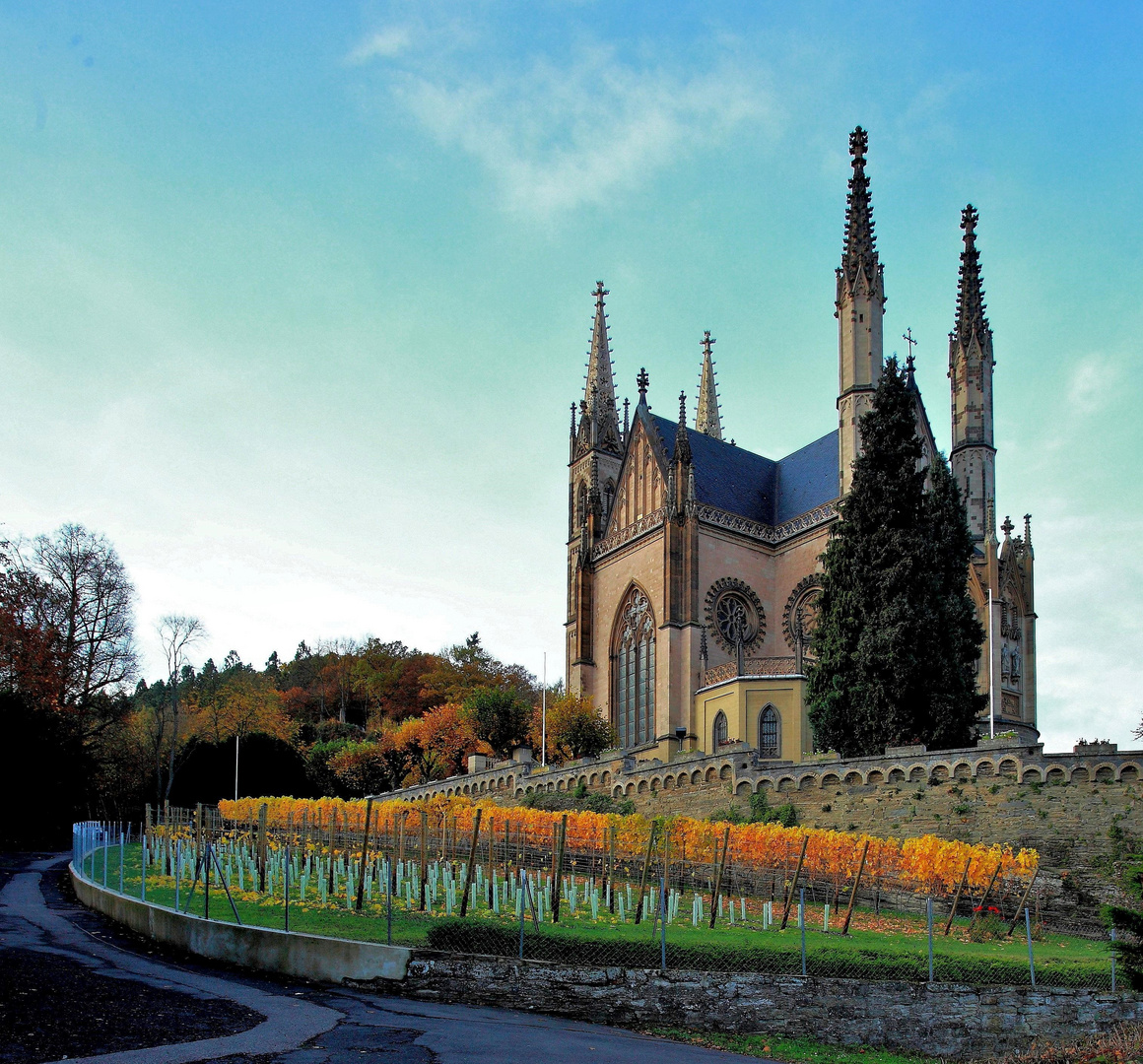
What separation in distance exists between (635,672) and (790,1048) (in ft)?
133

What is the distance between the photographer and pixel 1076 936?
2634 cm

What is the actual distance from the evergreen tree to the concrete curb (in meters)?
21.1

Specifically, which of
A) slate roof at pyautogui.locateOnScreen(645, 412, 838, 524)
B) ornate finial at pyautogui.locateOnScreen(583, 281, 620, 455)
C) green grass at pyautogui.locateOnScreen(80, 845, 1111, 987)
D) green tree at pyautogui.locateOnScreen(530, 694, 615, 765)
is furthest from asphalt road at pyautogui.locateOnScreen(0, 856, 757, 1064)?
ornate finial at pyautogui.locateOnScreen(583, 281, 620, 455)

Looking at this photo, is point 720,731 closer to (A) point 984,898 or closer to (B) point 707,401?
(A) point 984,898

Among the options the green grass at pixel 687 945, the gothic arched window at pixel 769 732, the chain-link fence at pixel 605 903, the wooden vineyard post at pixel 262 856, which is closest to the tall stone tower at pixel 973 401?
the gothic arched window at pixel 769 732

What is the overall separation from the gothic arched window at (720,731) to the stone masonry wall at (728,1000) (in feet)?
99.8

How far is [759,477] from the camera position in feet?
203

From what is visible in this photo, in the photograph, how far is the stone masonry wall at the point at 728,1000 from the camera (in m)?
17.1

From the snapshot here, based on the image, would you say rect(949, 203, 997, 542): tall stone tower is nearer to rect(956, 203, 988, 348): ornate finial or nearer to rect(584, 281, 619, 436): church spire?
rect(956, 203, 988, 348): ornate finial

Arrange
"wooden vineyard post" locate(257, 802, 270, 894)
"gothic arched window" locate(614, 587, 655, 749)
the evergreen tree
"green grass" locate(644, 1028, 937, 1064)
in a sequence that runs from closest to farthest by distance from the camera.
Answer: "green grass" locate(644, 1028, 937, 1064) → "wooden vineyard post" locate(257, 802, 270, 894) → the evergreen tree → "gothic arched window" locate(614, 587, 655, 749)

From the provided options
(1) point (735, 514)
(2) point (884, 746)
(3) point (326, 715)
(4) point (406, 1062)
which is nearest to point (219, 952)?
(4) point (406, 1062)

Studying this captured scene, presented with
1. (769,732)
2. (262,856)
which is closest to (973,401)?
(769,732)

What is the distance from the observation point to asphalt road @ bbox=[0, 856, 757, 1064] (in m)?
12.8

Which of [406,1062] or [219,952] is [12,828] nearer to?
[219,952]
